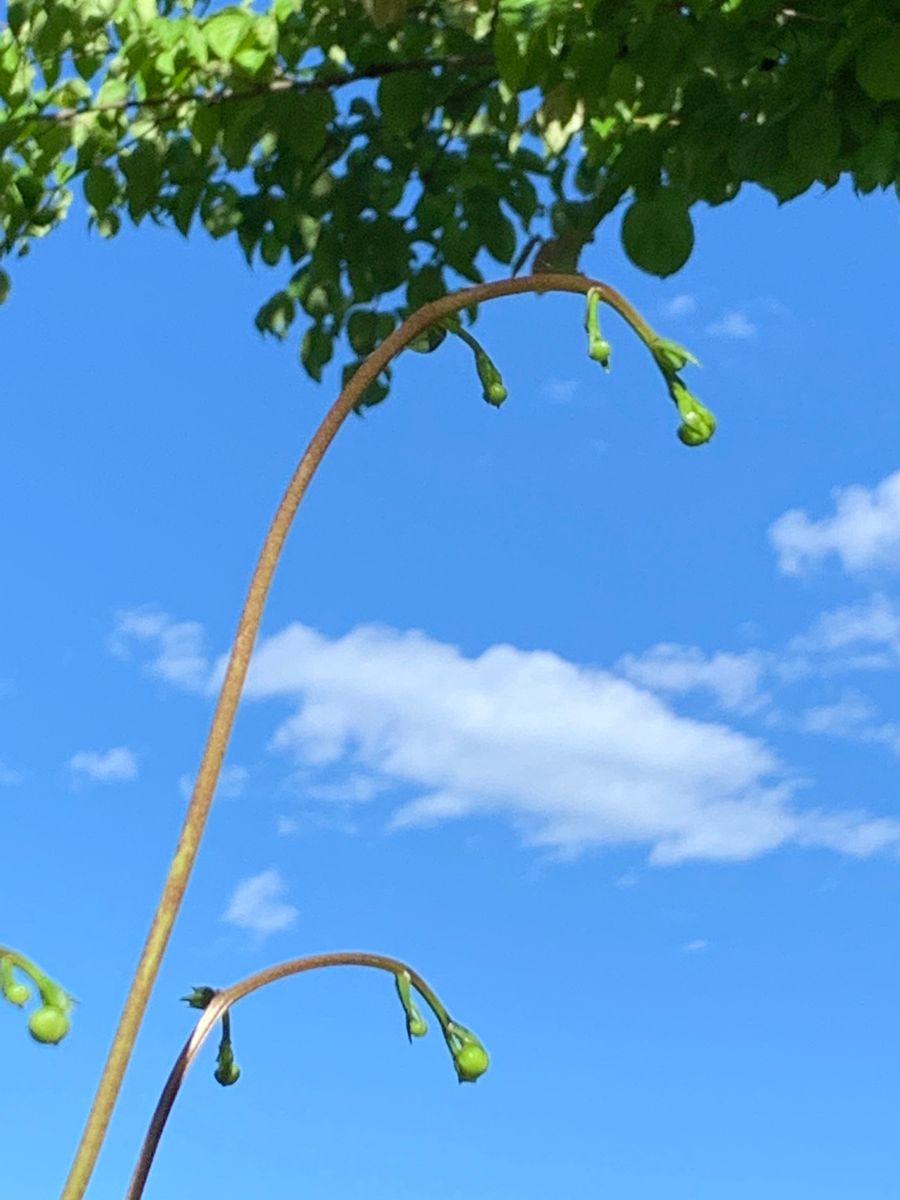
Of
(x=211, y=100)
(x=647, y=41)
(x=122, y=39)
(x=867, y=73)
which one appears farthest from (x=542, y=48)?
(x=122, y=39)

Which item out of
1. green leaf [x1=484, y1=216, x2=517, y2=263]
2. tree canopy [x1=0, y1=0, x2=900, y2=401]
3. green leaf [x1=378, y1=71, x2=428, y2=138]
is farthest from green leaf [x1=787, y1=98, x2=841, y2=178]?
green leaf [x1=378, y1=71, x2=428, y2=138]

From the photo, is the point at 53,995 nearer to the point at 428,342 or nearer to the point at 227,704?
the point at 227,704

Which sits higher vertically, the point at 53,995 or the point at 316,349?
the point at 316,349

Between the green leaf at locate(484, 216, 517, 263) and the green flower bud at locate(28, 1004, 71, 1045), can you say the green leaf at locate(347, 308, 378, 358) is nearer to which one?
Answer: the green leaf at locate(484, 216, 517, 263)

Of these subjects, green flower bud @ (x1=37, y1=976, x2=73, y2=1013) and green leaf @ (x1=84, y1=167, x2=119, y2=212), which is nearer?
green flower bud @ (x1=37, y1=976, x2=73, y2=1013)

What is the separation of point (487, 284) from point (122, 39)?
287 centimetres

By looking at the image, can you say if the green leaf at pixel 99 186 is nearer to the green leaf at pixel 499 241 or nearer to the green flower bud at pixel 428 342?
the green flower bud at pixel 428 342

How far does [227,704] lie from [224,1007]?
31 centimetres

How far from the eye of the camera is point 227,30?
11.4 ft

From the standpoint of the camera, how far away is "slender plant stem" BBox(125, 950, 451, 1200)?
4.57ft

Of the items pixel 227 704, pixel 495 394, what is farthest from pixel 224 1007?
pixel 495 394

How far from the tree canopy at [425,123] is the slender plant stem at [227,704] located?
1.48 meters

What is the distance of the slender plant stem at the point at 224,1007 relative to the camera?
54.8 inches

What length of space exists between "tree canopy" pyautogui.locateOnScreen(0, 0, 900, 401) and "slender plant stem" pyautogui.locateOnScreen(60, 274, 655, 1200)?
148 centimetres
